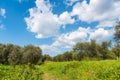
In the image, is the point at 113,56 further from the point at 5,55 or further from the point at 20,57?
the point at 5,55

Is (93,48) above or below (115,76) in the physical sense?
above

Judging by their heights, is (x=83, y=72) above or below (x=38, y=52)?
below

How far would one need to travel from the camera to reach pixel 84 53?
266 feet

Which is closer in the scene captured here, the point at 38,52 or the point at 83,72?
the point at 83,72

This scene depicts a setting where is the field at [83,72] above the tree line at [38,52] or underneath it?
underneath

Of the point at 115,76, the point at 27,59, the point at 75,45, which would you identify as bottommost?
the point at 115,76

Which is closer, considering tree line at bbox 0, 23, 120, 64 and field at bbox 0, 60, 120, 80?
field at bbox 0, 60, 120, 80

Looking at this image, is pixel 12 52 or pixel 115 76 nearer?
pixel 115 76

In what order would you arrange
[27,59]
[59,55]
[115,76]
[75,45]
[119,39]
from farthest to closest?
[59,55] < [75,45] < [27,59] < [119,39] < [115,76]

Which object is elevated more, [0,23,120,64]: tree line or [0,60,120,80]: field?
[0,23,120,64]: tree line

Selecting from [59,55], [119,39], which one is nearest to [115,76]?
[119,39]

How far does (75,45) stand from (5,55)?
24.5 meters

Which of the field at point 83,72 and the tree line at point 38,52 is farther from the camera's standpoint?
the tree line at point 38,52

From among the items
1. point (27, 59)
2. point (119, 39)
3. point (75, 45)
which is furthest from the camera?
point (75, 45)
